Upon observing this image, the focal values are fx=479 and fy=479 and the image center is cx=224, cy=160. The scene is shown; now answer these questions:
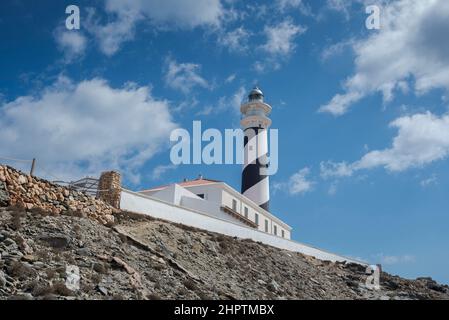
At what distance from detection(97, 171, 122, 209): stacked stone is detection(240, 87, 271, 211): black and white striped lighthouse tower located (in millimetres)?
23080

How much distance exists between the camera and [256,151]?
151 ft

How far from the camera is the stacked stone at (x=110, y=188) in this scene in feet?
74.4

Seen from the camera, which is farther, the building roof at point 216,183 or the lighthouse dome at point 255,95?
the lighthouse dome at point 255,95

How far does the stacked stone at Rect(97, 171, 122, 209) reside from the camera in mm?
22688

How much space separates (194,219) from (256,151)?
66.7 ft

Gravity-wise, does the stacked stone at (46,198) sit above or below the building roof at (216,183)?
below

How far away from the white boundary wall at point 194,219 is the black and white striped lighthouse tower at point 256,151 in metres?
11.1

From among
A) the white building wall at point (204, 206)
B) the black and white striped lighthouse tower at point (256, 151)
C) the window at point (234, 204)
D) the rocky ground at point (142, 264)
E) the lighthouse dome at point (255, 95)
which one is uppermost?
the lighthouse dome at point (255, 95)

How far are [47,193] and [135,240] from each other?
4033mm

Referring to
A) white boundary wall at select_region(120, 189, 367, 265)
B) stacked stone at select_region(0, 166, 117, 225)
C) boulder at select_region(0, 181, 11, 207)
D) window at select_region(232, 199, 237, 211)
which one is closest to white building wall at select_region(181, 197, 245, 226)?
window at select_region(232, 199, 237, 211)

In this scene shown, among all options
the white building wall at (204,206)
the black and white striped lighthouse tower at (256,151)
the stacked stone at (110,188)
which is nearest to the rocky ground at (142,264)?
the stacked stone at (110,188)

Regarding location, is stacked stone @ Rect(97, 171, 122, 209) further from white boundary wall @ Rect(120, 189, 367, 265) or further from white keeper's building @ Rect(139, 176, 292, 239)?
white keeper's building @ Rect(139, 176, 292, 239)

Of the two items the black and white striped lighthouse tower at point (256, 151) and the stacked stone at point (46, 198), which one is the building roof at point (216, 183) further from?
the stacked stone at point (46, 198)

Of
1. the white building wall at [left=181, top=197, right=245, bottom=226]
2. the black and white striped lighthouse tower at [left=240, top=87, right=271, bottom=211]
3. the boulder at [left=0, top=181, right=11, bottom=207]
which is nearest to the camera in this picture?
the boulder at [left=0, top=181, right=11, bottom=207]
